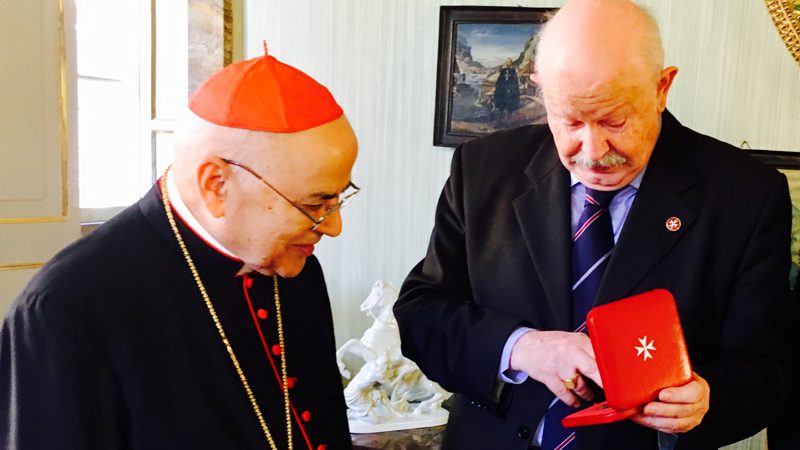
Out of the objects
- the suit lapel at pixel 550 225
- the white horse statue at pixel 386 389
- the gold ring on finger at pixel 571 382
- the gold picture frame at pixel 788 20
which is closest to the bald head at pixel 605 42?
the suit lapel at pixel 550 225

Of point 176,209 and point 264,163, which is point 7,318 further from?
point 264,163

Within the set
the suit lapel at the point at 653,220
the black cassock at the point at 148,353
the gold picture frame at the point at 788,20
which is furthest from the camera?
the gold picture frame at the point at 788,20

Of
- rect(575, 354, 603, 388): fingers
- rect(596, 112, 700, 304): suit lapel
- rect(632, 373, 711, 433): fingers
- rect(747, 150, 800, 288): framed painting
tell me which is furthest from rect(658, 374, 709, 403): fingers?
rect(747, 150, 800, 288): framed painting

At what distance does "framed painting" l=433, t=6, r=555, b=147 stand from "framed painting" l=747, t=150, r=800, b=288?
966 millimetres

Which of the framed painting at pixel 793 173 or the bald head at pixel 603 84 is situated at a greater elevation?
the bald head at pixel 603 84

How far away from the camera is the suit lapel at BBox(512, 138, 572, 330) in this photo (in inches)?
63.3

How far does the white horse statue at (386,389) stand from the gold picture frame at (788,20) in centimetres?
185

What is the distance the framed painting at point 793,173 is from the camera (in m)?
3.05

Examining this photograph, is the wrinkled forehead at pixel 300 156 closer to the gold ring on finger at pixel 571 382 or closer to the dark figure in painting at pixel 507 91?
the gold ring on finger at pixel 571 382

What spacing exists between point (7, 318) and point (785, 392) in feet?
4.88

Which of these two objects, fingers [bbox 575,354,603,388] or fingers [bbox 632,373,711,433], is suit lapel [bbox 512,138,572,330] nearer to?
fingers [bbox 575,354,603,388]

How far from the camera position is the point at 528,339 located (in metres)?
1.52

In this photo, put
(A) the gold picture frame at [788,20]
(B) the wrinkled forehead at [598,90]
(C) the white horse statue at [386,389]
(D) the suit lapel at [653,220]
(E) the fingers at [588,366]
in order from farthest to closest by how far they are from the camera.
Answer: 1. (C) the white horse statue at [386,389]
2. (A) the gold picture frame at [788,20]
3. (D) the suit lapel at [653,220]
4. (B) the wrinkled forehead at [598,90]
5. (E) the fingers at [588,366]

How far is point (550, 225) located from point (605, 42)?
0.42 metres
